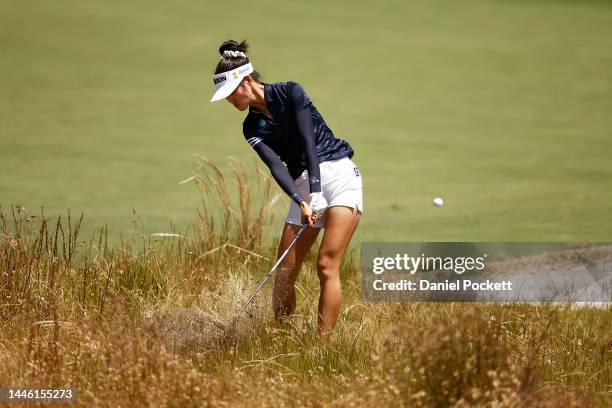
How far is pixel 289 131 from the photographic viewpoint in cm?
569

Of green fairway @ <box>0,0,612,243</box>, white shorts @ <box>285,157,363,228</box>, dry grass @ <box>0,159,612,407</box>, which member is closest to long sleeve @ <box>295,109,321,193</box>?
white shorts @ <box>285,157,363,228</box>

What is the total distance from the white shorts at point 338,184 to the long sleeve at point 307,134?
172 mm

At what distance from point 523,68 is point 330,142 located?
11015 mm

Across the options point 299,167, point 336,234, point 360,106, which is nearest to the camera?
point 336,234

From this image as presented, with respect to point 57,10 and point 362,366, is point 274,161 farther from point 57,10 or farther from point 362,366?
point 57,10

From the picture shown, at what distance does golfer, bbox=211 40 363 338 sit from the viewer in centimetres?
554

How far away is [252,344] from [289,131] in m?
1.12

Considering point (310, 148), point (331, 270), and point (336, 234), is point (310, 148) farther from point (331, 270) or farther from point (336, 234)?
point (331, 270)

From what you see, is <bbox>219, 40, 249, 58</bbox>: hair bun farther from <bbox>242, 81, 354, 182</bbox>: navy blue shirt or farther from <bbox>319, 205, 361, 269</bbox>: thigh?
<bbox>319, 205, 361, 269</bbox>: thigh

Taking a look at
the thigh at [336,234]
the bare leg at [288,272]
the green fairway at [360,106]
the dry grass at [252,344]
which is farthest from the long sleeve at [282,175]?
the green fairway at [360,106]

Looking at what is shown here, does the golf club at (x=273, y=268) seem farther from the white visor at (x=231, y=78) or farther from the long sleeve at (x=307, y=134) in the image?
the white visor at (x=231, y=78)

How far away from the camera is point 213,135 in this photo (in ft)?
42.0

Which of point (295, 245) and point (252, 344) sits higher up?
point (295, 245)

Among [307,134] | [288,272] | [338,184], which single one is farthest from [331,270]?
[307,134]
